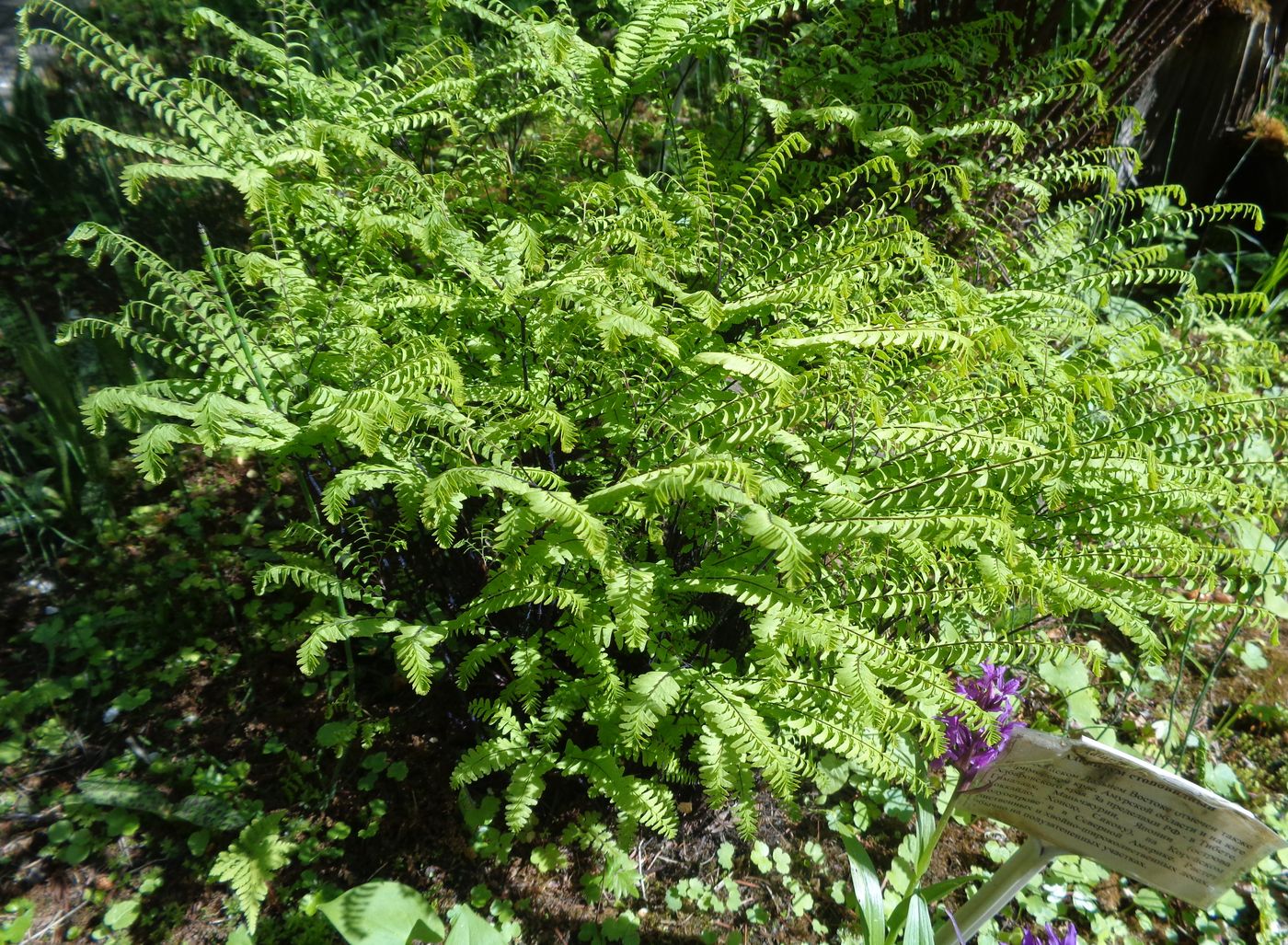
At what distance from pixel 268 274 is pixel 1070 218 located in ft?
7.01

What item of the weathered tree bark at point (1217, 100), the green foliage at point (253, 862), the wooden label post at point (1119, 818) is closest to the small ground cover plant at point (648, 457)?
the green foliage at point (253, 862)

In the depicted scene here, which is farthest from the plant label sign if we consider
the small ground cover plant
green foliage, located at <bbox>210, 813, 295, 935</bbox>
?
green foliage, located at <bbox>210, 813, 295, 935</bbox>

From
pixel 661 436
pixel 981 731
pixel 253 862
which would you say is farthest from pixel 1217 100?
pixel 253 862

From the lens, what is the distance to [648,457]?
1526mm

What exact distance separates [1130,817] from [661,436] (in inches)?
40.9

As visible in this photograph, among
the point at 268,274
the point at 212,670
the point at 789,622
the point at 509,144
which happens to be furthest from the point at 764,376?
the point at 509,144

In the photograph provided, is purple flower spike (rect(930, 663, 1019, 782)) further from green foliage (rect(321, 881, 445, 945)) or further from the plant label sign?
green foliage (rect(321, 881, 445, 945))

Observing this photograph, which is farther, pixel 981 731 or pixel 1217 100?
pixel 1217 100

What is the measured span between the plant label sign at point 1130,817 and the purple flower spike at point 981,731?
263 mm

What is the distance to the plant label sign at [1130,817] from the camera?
3.92 feet

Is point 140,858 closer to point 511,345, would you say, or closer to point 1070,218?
point 511,345

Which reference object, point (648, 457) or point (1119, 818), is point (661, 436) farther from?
point (1119, 818)

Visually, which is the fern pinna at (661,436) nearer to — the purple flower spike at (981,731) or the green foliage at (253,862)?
the purple flower spike at (981,731)

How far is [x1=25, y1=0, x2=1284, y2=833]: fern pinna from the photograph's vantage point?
4.55 ft
